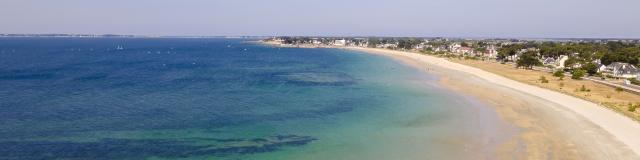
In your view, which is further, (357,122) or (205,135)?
(357,122)

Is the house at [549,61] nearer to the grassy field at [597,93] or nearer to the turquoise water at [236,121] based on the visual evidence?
the grassy field at [597,93]

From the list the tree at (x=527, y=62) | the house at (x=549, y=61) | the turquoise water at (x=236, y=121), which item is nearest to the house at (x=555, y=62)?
the house at (x=549, y=61)

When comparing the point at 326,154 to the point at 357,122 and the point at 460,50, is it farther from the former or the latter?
the point at 460,50

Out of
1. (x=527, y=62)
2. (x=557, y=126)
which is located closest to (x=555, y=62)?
(x=527, y=62)

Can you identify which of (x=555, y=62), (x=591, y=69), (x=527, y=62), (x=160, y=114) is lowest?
(x=160, y=114)

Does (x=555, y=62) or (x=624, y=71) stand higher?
(x=555, y=62)

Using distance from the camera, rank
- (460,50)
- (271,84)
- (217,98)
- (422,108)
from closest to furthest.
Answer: (422,108) < (217,98) < (271,84) < (460,50)

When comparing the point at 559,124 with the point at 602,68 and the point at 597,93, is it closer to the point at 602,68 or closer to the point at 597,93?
the point at 597,93

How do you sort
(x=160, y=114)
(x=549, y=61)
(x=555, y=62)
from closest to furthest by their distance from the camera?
(x=160, y=114)
(x=555, y=62)
(x=549, y=61)

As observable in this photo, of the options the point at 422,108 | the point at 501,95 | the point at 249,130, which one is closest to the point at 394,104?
the point at 422,108
